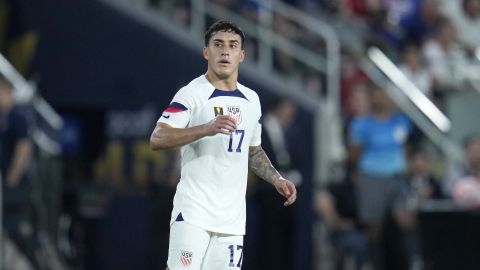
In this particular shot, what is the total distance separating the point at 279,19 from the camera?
19312 millimetres

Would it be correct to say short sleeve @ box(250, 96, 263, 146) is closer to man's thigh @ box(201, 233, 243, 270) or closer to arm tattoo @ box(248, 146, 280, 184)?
arm tattoo @ box(248, 146, 280, 184)

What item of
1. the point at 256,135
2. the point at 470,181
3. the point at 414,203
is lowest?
the point at 256,135

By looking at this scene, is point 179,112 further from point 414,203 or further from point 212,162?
point 414,203

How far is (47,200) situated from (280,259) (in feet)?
9.56

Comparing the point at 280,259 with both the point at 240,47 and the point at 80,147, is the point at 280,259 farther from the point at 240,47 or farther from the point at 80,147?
the point at 240,47

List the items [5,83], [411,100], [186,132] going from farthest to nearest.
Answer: [411,100], [5,83], [186,132]

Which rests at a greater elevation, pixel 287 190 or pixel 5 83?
pixel 5 83

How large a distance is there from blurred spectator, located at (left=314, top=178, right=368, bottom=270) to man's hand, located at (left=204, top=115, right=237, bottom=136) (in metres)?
7.33

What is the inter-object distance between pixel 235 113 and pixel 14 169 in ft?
22.3

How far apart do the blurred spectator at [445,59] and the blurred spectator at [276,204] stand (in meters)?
2.75

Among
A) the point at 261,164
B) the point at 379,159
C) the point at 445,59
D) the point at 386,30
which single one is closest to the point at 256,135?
the point at 261,164

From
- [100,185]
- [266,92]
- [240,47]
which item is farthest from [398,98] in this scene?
[240,47]

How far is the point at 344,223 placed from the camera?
642 inches

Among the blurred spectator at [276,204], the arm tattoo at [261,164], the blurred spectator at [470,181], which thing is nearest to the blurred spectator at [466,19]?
the blurred spectator at [276,204]
